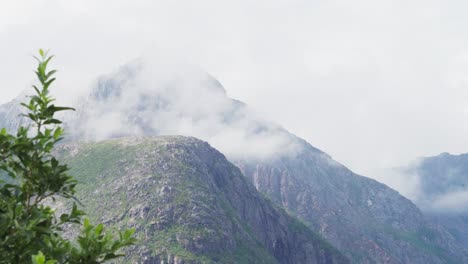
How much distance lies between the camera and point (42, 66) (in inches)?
625

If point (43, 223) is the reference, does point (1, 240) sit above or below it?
below

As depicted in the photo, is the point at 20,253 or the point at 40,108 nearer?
the point at 20,253

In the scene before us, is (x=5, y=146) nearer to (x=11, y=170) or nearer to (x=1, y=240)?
(x=11, y=170)

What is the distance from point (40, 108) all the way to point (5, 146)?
4.87 ft

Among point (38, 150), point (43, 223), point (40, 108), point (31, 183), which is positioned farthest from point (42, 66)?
point (43, 223)

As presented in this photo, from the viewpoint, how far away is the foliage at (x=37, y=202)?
582 inches

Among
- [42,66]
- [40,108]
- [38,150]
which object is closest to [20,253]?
[38,150]

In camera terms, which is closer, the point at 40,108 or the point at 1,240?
the point at 1,240

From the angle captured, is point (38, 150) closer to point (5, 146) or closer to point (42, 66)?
point (5, 146)

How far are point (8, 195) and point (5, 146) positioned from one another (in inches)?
58.7


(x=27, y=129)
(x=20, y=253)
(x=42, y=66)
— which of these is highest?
(x=42, y=66)

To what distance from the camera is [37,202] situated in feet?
52.7

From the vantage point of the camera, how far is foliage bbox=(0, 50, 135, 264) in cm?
1479

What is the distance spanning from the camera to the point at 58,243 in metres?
15.4
